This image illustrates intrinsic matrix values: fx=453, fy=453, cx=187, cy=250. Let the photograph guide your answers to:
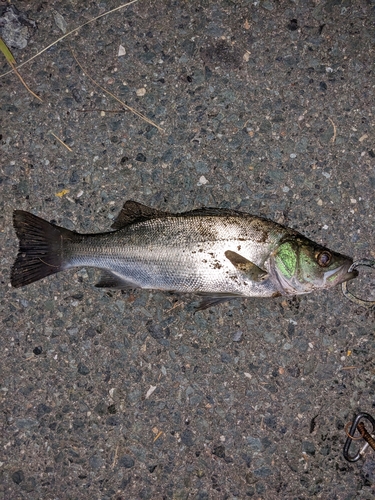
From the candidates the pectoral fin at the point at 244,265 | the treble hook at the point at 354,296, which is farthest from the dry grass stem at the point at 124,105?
→ the treble hook at the point at 354,296

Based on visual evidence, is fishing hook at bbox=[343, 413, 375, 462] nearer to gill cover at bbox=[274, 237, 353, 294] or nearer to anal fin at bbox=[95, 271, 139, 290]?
gill cover at bbox=[274, 237, 353, 294]

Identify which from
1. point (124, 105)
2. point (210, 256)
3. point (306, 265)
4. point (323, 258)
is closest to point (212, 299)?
point (210, 256)

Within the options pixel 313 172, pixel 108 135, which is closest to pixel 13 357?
pixel 108 135

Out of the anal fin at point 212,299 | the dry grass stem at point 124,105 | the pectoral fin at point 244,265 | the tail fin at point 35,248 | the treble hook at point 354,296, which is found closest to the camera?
the pectoral fin at point 244,265

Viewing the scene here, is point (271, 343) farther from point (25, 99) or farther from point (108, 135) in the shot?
point (25, 99)

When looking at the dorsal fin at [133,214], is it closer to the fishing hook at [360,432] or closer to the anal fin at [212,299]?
the anal fin at [212,299]

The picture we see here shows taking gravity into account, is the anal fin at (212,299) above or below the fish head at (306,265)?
below
